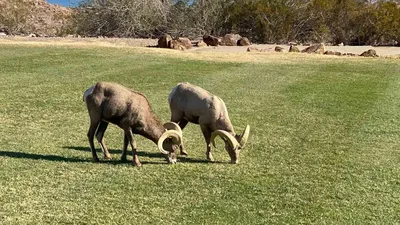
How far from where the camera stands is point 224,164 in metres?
8.05

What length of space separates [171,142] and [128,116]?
0.77 m

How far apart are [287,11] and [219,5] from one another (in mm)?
5803

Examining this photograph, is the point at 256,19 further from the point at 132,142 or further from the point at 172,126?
the point at 132,142

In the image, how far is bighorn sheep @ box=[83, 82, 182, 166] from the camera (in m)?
7.40

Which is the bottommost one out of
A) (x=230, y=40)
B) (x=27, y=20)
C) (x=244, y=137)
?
(x=27, y=20)

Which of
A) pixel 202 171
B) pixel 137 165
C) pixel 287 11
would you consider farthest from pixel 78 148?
pixel 287 11

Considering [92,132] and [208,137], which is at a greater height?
[92,132]

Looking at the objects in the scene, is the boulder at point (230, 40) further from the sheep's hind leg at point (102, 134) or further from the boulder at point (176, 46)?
the sheep's hind leg at point (102, 134)

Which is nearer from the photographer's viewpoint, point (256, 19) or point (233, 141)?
point (233, 141)

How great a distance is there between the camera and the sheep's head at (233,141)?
7.79m

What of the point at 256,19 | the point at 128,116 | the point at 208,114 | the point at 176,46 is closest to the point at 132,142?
the point at 128,116

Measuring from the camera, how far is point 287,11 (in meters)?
40.7

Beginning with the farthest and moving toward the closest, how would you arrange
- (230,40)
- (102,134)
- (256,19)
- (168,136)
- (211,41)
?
1. (256,19)
2. (230,40)
3. (211,41)
4. (102,134)
5. (168,136)

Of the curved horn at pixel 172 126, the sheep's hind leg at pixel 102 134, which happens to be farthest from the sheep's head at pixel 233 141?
the sheep's hind leg at pixel 102 134
